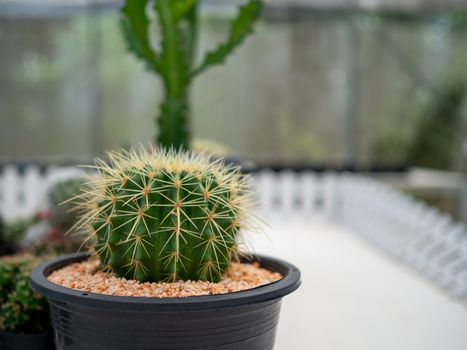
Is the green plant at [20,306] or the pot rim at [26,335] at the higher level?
the green plant at [20,306]

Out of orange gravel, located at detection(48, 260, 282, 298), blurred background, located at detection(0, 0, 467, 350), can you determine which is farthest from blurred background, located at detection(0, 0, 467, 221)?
orange gravel, located at detection(48, 260, 282, 298)

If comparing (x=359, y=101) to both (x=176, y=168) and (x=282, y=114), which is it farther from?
(x=176, y=168)

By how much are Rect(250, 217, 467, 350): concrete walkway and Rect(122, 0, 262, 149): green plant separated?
97 cm

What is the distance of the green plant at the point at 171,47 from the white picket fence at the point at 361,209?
942 mm

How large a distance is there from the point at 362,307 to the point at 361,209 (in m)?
2.61

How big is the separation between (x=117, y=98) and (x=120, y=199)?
A: 18.0 ft

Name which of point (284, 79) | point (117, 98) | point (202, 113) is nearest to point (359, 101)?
point (284, 79)

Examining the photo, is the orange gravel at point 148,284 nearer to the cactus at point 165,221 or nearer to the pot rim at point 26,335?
the cactus at point 165,221

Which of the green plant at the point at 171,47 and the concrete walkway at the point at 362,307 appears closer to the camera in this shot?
the concrete walkway at the point at 362,307

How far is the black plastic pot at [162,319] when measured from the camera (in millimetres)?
1290

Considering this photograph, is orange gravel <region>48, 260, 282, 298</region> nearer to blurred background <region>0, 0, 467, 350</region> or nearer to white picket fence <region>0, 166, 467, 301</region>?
white picket fence <region>0, 166, 467, 301</region>

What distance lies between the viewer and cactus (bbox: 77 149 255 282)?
145cm

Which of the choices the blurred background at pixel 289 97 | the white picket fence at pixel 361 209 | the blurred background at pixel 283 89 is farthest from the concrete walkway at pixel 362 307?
the blurred background at pixel 283 89

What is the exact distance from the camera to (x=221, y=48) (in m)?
2.70
